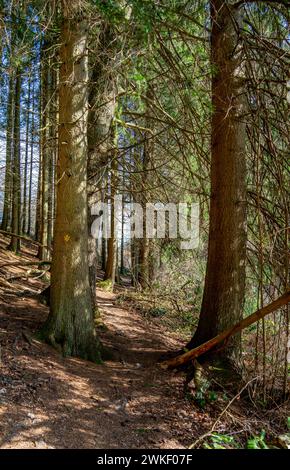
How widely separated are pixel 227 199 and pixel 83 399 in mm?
3156

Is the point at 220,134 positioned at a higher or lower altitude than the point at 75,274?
higher

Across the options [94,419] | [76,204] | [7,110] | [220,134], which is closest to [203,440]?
[94,419]

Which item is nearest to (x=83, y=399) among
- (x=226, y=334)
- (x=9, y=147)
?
(x=226, y=334)

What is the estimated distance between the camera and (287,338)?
157 inches

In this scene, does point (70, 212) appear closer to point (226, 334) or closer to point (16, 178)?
point (226, 334)

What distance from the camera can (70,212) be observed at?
15.4ft

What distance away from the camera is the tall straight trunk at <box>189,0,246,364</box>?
4727 mm

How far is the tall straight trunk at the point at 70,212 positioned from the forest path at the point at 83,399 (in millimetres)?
319

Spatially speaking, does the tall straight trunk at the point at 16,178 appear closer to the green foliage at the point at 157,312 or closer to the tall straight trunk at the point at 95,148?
the tall straight trunk at the point at 95,148

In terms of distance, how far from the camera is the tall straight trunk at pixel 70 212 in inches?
185

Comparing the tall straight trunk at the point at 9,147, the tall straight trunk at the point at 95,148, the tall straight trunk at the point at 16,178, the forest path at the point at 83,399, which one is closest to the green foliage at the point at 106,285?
the tall straight trunk at the point at 16,178
